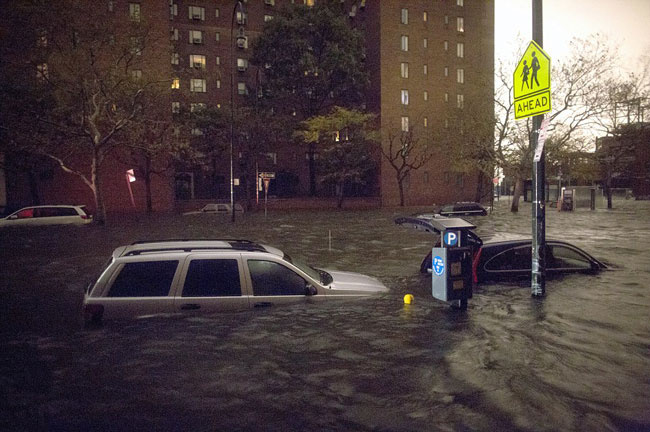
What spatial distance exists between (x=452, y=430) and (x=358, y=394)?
1.02 metres

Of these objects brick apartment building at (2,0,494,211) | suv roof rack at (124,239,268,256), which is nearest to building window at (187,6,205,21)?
brick apartment building at (2,0,494,211)

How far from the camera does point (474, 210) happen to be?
39125mm

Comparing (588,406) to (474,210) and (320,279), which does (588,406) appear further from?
(474,210)

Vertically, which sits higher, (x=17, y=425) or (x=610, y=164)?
(x=610, y=164)

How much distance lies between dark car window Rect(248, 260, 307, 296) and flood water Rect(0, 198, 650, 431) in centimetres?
26

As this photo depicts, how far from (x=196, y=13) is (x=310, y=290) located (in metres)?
60.7

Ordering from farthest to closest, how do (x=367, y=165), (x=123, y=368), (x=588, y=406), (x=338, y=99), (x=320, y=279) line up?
(x=338, y=99), (x=367, y=165), (x=320, y=279), (x=123, y=368), (x=588, y=406)

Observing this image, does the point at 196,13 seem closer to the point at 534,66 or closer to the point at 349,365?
the point at 534,66

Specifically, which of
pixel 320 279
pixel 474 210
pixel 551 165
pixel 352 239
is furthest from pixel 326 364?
pixel 551 165

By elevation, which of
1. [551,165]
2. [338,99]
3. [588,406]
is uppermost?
[338,99]

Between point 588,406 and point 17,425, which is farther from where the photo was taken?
point 588,406

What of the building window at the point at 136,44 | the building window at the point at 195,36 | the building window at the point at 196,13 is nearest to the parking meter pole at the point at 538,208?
the building window at the point at 136,44

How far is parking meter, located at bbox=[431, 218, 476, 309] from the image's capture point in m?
7.20

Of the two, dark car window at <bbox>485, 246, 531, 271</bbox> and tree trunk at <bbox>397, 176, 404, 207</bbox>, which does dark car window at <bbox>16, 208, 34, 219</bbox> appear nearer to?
dark car window at <bbox>485, 246, 531, 271</bbox>
